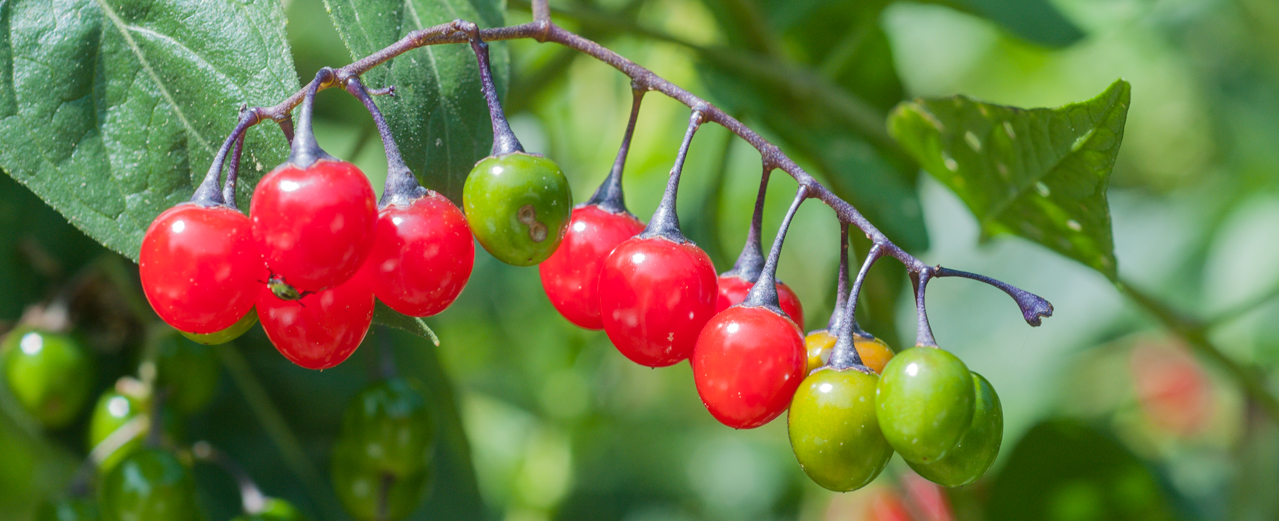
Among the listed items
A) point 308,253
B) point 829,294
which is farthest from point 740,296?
point 829,294

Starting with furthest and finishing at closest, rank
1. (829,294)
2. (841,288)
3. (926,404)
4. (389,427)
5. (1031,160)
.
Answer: (829,294), (389,427), (1031,160), (841,288), (926,404)

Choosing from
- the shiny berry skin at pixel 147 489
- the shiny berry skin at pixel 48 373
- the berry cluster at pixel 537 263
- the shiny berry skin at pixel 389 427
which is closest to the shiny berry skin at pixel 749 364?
the berry cluster at pixel 537 263

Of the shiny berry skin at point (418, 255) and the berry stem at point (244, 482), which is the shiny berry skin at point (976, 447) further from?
the berry stem at point (244, 482)

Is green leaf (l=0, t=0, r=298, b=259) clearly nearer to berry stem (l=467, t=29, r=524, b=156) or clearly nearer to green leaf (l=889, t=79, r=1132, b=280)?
berry stem (l=467, t=29, r=524, b=156)

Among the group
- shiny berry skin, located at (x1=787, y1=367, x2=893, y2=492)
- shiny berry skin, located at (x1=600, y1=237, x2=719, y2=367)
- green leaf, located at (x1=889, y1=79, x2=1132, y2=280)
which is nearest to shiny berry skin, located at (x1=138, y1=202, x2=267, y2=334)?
shiny berry skin, located at (x1=600, y1=237, x2=719, y2=367)

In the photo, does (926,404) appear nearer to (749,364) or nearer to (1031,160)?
(749,364)

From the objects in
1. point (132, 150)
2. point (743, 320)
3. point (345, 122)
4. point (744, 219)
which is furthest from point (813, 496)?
point (132, 150)

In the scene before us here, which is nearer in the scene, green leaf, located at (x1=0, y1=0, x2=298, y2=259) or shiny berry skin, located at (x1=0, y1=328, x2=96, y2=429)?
green leaf, located at (x1=0, y1=0, x2=298, y2=259)
